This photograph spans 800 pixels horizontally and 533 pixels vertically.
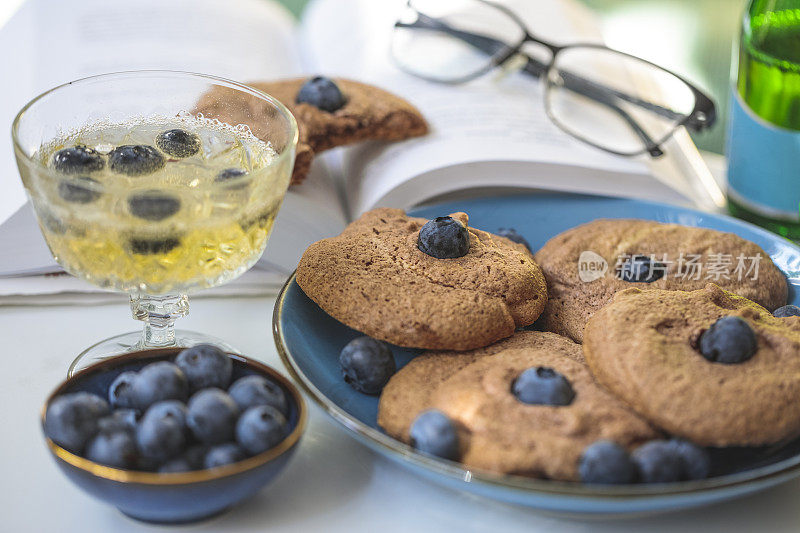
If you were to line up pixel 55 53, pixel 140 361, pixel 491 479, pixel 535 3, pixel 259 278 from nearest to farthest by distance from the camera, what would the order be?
pixel 491 479, pixel 140 361, pixel 259 278, pixel 55 53, pixel 535 3

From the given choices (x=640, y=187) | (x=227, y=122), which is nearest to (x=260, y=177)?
(x=227, y=122)

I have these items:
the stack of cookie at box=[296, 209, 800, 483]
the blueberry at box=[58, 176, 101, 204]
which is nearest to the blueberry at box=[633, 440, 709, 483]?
the stack of cookie at box=[296, 209, 800, 483]

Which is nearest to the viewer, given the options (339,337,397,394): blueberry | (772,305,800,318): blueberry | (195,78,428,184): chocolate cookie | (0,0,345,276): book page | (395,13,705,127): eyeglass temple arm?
(339,337,397,394): blueberry

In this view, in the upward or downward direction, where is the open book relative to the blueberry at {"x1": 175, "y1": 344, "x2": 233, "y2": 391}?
downward

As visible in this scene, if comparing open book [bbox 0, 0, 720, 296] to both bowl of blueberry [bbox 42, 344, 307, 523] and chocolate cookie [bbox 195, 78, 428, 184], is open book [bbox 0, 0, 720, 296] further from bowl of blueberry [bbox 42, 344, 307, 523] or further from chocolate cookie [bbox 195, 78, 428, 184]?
bowl of blueberry [bbox 42, 344, 307, 523]

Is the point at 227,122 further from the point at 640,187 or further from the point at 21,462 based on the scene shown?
the point at 640,187

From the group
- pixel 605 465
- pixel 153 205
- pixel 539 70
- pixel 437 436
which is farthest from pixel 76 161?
pixel 539 70

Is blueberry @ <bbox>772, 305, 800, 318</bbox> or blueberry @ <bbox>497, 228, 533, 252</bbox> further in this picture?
blueberry @ <bbox>497, 228, 533, 252</bbox>
